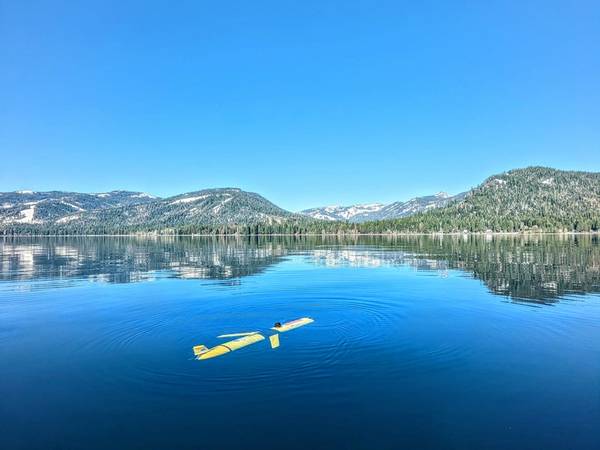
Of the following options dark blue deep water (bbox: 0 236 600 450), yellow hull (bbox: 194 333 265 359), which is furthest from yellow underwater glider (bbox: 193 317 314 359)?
dark blue deep water (bbox: 0 236 600 450)

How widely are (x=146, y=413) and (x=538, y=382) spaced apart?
19003mm

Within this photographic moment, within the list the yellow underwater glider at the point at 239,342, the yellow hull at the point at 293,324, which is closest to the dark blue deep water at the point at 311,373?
the yellow underwater glider at the point at 239,342

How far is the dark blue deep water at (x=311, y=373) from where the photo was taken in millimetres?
15637

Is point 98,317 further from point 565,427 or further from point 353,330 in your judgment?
point 565,427

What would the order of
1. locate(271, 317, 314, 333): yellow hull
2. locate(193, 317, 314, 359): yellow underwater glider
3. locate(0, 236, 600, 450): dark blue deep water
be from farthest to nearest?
locate(271, 317, 314, 333): yellow hull, locate(193, 317, 314, 359): yellow underwater glider, locate(0, 236, 600, 450): dark blue deep water

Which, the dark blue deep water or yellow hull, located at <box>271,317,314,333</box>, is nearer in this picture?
the dark blue deep water

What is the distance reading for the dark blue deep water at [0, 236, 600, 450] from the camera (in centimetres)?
1564

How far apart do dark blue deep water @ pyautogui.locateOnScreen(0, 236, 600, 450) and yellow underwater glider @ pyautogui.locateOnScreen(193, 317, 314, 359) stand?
0.65m

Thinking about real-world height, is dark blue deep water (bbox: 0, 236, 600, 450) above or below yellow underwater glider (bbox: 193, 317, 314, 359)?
below

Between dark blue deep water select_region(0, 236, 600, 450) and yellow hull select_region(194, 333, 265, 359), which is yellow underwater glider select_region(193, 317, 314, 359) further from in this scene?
dark blue deep water select_region(0, 236, 600, 450)

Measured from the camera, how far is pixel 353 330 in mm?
30594

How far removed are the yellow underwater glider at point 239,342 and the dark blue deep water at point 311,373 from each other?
651mm

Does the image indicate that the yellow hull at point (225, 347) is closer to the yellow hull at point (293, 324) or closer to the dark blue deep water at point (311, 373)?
the dark blue deep water at point (311, 373)

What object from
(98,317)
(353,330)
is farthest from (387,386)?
(98,317)
